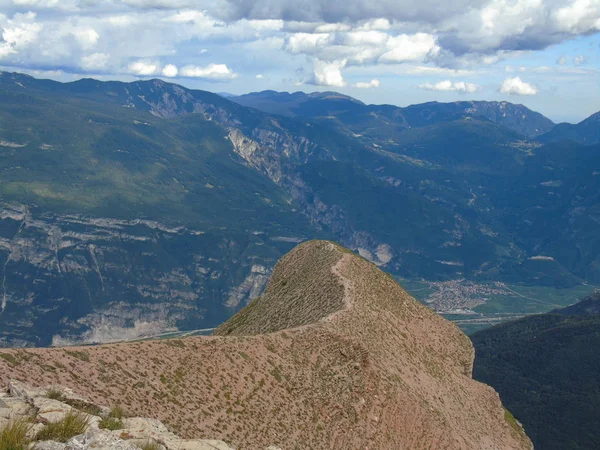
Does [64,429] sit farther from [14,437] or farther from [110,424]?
[110,424]

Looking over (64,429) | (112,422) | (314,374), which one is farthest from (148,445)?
(314,374)

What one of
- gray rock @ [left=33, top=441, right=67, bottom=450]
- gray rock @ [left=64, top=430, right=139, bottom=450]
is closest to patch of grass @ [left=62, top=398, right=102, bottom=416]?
gray rock @ [left=64, top=430, right=139, bottom=450]

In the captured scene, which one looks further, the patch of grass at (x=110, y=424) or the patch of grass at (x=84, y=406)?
the patch of grass at (x=84, y=406)

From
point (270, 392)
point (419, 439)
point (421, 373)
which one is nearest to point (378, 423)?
point (419, 439)

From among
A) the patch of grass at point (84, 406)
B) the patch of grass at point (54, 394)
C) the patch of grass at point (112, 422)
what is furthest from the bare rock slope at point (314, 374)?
the patch of grass at point (112, 422)

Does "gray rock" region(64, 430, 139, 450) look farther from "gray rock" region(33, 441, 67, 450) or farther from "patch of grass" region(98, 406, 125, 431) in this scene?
"patch of grass" region(98, 406, 125, 431)

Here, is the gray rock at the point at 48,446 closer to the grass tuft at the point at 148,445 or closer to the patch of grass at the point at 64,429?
the patch of grass at the point at 64,429

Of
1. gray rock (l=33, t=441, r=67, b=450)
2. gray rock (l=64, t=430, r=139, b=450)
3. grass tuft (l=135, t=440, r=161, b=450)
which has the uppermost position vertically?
gray rock (l=33, t=441, r=67, b=450)
